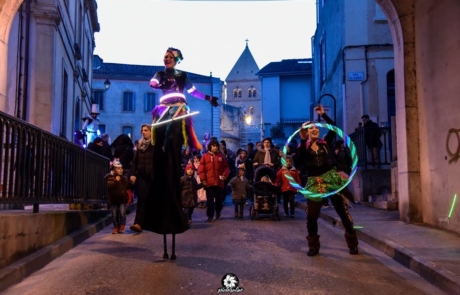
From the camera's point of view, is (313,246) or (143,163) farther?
(143,163)

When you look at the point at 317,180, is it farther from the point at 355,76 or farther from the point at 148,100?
the point at 148,100

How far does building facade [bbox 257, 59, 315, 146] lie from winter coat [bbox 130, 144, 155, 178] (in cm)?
3574

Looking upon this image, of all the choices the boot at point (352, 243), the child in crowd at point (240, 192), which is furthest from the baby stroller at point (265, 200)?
the boot at point (352, 243)

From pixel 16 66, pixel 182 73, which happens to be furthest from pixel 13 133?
pixel 16 66

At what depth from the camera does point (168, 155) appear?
668cm

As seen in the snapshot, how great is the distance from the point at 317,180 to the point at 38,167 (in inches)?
165

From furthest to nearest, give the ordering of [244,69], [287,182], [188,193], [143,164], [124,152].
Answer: [244,69]
[124,152]
[287,182]
[188,193]
[143,164]

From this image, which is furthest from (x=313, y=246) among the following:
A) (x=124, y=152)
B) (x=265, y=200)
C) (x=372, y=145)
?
(x=372, y=145)

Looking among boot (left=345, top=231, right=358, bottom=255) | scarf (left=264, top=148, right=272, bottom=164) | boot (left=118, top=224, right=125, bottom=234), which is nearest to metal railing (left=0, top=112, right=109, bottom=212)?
boot (left=118, top=224, right=125, bottom=234)

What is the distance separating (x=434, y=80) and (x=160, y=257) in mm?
6131

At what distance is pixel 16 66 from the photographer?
53.5 ft

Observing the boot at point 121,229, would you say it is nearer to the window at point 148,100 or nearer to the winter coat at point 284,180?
the winter coat at point 284,180

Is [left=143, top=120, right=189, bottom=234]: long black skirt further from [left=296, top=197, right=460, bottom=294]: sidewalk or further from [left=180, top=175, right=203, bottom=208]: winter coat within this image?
[left=180, top=175, right=203, bottom=208]: winter coat

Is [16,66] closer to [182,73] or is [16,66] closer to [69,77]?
[69,77]
